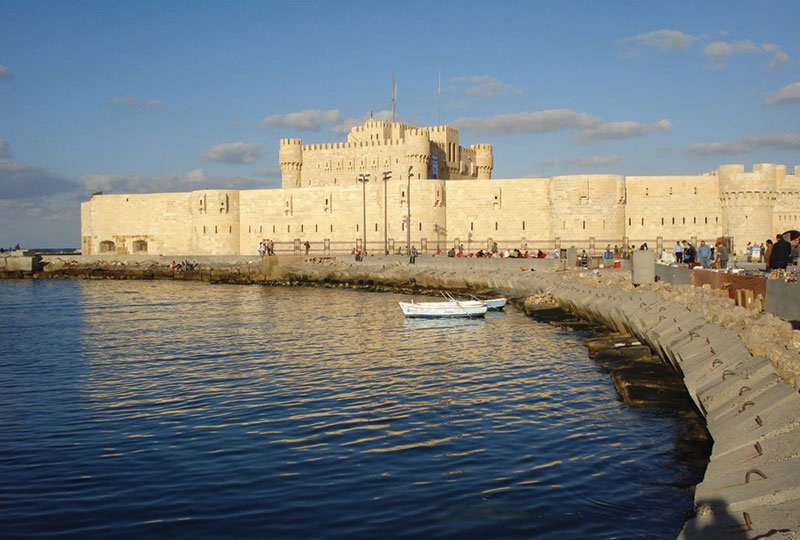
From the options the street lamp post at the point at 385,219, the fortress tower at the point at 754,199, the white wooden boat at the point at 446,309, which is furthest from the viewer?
the street lamp post at the point at 385,219

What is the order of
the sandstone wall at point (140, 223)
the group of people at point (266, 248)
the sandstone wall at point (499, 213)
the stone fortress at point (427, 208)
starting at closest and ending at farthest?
the stone fortress at point (427, 208) < the sandstone wall at point (499, 213) < the group of people at point (266, 248) < the sandstone wall at point (140, 223)

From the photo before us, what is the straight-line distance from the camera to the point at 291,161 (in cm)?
6850

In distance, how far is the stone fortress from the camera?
46.2 meters

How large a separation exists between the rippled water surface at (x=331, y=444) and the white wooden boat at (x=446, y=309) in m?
5.40

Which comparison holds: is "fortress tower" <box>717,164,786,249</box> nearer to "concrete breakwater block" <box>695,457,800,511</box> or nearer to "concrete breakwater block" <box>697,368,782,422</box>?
"concrete breakwater block" <box>697,368,782,422</box>

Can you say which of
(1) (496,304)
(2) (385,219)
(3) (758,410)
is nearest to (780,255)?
(3) (758,410)

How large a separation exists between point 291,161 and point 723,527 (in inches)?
2560

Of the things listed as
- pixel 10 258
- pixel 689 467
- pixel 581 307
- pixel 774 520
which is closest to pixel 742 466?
pixel 774 520

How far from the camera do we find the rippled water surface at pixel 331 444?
26.3 feet

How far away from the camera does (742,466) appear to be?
682 cm

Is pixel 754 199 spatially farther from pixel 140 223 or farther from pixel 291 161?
pixel 140 223

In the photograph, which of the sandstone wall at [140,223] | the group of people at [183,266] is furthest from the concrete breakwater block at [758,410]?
the sandstone wall at [140,223]

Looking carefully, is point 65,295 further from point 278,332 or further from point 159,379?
point 159,379

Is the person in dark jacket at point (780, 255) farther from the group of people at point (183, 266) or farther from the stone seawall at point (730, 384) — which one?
the group of people at point (183, 266)
